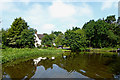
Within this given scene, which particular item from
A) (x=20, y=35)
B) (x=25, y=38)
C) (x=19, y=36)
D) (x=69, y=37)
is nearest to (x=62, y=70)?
(x=25, y=38)

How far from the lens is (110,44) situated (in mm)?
43844

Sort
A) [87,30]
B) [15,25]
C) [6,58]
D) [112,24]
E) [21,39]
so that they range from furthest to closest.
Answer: [112,24] < [87,30] < [15,25] < [21,39] < [6,58]

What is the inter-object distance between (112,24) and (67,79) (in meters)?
46.5

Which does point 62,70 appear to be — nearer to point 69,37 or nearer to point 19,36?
point 19,36

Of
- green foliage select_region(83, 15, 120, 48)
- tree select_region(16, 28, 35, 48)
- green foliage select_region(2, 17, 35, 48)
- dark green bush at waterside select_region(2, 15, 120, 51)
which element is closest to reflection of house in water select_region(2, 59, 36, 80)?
dark green bush at waterside select_region(2, 15, 120, 51)

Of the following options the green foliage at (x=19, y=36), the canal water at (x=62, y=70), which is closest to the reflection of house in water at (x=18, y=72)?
the canal water at (x=62, y=70)

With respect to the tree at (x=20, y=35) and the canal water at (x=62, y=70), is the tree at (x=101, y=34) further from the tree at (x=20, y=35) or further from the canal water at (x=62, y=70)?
the canal water at (x=62, y=70)

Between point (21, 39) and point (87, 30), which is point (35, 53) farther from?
point (87, 30)

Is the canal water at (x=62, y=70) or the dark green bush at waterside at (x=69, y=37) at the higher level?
the dark green bush at waterside at (x=69, y=37)

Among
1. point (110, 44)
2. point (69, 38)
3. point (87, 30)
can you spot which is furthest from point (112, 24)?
point (69, 38)

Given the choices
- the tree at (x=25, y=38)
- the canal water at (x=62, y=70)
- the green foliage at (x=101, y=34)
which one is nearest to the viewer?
the canal water at (x=62, y=70)

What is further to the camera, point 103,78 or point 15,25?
point 15,25

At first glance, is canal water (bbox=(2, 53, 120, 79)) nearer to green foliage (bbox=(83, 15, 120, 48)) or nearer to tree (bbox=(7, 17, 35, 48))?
tree (bbox=(7, 17, 35, 48))

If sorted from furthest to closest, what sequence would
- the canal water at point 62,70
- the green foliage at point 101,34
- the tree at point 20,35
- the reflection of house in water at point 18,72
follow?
1. the green foliage at point 101,34
2. the tree at point 20,35
3. the canal water at point 62,70
4. the reflection of house in water at point 18,72
